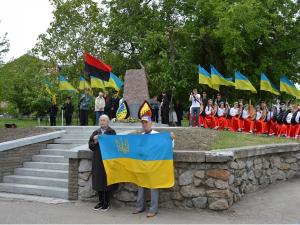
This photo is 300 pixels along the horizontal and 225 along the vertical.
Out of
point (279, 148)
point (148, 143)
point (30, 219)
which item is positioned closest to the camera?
point (30, 219)

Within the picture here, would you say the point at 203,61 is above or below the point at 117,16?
below

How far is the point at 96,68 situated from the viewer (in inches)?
747

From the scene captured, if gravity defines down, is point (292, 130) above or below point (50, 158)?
above

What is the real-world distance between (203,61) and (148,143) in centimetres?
2223

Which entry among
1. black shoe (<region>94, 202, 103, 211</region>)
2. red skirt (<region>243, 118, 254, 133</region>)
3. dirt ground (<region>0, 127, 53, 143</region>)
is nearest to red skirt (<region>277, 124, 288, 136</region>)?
red skirt (<region>243, 118, 254, 133</region>)

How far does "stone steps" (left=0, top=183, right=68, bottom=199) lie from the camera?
10.2 metres

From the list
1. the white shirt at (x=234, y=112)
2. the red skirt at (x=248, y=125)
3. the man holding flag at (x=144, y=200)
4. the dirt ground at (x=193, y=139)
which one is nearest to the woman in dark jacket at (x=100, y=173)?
the man holding flag at (x=144, y=200)

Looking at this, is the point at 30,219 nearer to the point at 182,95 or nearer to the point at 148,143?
the point at 148,143

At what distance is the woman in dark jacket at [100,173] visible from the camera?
8.91 m

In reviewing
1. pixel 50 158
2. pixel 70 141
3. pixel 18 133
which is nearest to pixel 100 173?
pixel 50 158

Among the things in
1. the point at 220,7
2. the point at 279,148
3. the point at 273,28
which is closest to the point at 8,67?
the point at 220,7

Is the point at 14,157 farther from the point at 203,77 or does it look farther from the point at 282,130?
the point at 282,130

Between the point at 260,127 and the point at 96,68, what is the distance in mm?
7509

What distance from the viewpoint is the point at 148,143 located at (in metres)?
8.69
